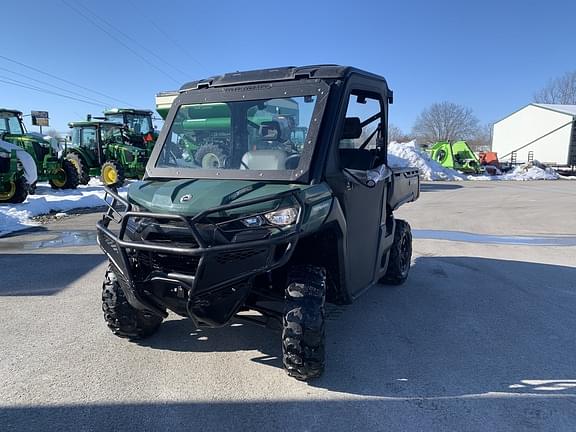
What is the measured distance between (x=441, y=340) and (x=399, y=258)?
4.92 feet

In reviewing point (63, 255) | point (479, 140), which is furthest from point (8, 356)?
point (479, 140)

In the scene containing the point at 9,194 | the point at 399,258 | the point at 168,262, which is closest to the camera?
the point at 168,262

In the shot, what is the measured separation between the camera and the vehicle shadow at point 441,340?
10.6ft

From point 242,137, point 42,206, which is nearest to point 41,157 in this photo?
point 42,206

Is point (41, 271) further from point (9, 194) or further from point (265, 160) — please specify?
point (9, 194)

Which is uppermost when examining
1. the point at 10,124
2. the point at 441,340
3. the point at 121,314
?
the point at 10,124

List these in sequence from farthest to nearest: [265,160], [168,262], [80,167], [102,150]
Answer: [102,150] < [80,167] < [265,160] < [168,262]

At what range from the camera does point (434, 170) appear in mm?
27000

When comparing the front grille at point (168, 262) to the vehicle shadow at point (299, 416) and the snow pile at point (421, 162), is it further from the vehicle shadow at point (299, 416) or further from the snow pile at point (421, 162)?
the snow pile at point (421, 162)

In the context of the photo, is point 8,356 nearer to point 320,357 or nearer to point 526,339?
point 320,357

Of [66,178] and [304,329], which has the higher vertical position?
[66,178]

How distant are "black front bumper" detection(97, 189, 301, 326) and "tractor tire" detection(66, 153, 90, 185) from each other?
1504 cm

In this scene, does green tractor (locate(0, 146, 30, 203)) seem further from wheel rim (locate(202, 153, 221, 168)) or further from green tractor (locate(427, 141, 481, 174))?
green tractor (locate(427, 141, 481, 174))

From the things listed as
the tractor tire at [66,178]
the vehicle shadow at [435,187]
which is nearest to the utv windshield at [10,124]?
the tractor tire at [66,178]
